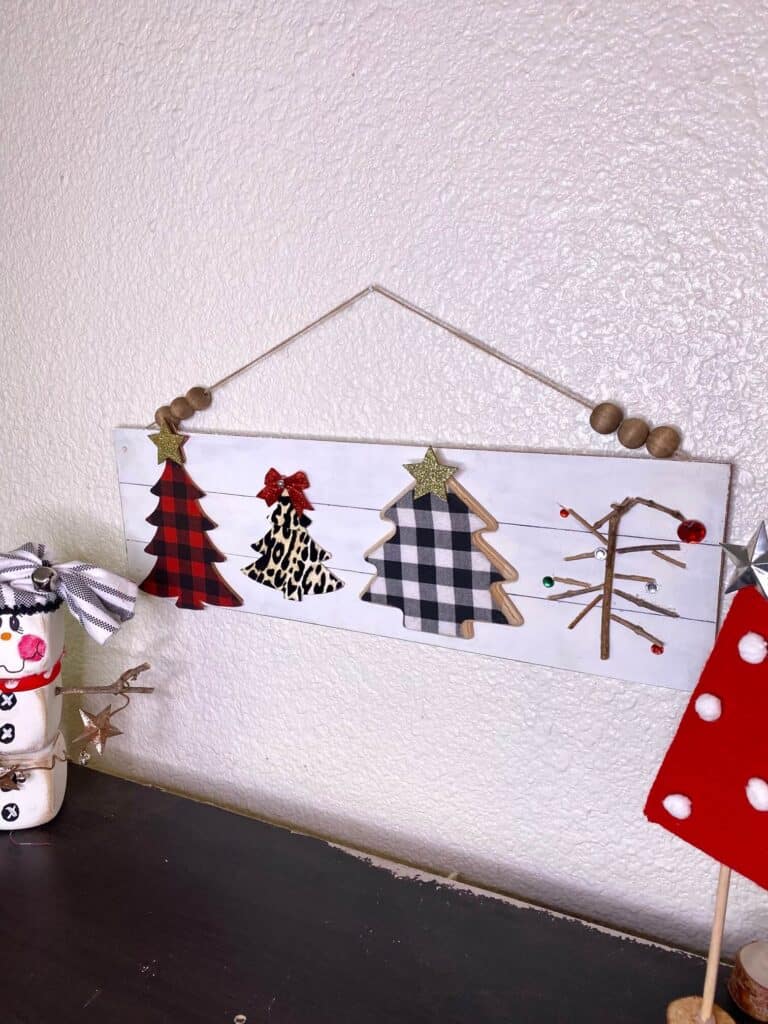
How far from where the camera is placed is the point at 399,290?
827 millimetres

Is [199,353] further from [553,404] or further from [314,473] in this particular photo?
[553,404]

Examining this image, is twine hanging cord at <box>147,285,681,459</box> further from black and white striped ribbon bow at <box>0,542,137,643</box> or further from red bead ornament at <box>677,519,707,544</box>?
black and white striped ribbon bow at <box>0,542,137,643</box>

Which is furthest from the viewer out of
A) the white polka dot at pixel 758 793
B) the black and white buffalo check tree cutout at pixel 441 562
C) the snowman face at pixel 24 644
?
the snowman face at pixel 24 644

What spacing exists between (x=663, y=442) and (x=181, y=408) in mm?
556

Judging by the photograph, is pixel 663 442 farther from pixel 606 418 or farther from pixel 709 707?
pixel 709 707

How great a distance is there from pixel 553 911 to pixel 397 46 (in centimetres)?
89

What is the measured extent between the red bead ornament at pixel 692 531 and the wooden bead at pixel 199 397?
552 millimetres

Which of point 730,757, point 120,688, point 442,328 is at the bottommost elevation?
point 120,688

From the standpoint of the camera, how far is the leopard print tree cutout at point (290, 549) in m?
0.92

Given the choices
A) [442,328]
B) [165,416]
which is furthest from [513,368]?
[165,416]

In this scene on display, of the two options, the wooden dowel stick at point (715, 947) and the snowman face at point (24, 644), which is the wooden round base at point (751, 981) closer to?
the wooden dowel stick at point (715, 947)

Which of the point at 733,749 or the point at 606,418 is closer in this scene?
the point at 733,749

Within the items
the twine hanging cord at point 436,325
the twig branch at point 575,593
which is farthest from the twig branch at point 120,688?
the twig branch at point 575,593

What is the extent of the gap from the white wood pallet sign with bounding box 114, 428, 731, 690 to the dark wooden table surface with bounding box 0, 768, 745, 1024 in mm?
270
